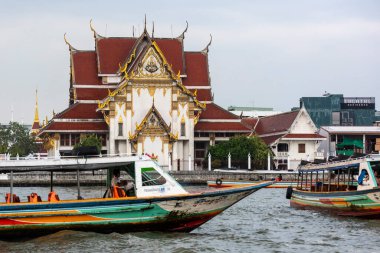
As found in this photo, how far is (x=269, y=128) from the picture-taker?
314 feet

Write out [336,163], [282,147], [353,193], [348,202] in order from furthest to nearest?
[282,147] < [336,163] < [348,202] < [353,193]

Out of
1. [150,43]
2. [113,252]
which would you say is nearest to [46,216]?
[113,252]

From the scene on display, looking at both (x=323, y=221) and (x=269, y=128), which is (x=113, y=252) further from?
(x=269, y=128)

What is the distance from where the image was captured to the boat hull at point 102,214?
25547 mm

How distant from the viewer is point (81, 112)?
8519 centimetres

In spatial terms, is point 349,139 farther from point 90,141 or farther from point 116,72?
point 90,141

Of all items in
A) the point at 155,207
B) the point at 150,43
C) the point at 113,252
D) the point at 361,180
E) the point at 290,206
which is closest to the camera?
the point at 113,252

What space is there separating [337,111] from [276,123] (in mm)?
29576

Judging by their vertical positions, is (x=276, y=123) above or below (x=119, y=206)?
above

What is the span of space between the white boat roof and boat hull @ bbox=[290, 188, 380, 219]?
904 centimetres

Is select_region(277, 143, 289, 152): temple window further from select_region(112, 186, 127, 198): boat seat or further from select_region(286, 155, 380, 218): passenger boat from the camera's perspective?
select_region(112, 186, 127, 198): boat seat

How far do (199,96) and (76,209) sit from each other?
213 feet

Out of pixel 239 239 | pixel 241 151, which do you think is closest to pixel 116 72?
pixel 241 151

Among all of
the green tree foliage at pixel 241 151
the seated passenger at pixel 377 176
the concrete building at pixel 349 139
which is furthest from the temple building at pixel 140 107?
the seated passenger at pixel 377 176
